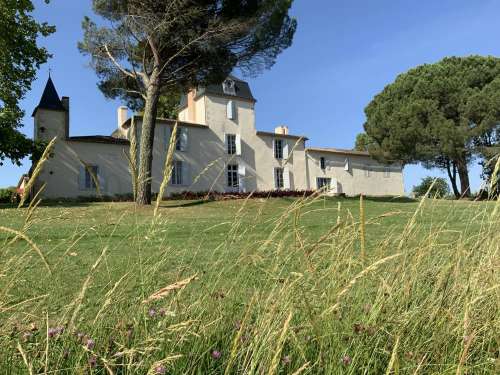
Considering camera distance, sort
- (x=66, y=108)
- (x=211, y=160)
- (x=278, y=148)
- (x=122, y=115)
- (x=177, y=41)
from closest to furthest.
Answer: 1. (x=177, y=41)
2. (x=66, y=108)
3. (x=122, y=115)
4. (x=211, y=160)
5. (x=278, y=148)

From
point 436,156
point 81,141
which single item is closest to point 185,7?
point 81,141

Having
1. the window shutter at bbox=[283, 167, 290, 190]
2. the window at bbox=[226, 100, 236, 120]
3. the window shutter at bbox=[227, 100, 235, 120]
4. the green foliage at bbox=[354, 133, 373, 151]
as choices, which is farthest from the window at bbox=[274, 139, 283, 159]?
the green foliage at bbox=[354, 133, 373, 151]

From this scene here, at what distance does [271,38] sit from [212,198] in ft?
24.7

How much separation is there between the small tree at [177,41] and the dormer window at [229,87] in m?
10.7

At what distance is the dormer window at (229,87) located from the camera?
29.7 meters

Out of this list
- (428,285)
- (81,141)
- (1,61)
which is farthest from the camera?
(81,141)

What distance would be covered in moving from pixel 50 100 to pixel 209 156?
10152 mm

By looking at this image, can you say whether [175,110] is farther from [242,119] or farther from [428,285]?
[428,285]

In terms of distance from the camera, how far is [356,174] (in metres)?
35.2

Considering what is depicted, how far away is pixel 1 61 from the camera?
17234mm

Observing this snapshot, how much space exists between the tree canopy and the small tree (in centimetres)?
1577

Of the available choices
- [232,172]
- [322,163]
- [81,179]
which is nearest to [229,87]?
[232,172]

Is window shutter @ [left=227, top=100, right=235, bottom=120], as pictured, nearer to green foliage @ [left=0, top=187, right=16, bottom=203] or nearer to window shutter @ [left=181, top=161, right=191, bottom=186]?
window shutter @ [left=181, top=161, right=191, bottom=186]

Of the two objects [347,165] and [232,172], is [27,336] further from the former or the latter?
[347,165]
